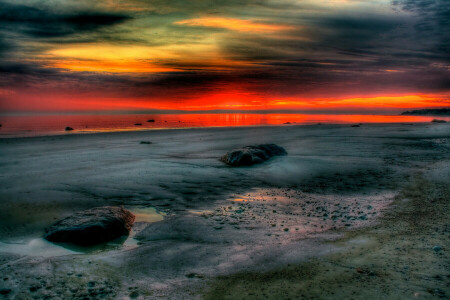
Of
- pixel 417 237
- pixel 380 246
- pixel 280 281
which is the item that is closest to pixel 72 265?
pixel 280 281

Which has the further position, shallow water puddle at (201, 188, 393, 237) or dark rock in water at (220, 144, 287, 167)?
dark rock in water at (220, 144, 287, 167)

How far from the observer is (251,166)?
10727mm

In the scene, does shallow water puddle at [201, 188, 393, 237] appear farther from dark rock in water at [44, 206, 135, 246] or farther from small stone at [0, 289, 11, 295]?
small stone at [0, 289, 11, 295]

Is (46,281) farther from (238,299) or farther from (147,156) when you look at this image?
(147,156)

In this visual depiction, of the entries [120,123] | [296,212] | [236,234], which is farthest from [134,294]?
[120,123]

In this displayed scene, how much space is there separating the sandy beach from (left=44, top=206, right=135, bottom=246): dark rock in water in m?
0.20

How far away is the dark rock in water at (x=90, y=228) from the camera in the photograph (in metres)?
4.98

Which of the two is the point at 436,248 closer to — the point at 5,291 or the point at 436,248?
the point at 436,248

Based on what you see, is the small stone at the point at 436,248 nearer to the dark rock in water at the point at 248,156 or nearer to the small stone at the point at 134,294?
the small stone at the point at 134,294

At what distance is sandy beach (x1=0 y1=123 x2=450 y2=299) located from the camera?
3695 millimetres

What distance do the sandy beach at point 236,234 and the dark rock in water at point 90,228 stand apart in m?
0.20

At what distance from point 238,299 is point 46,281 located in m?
2.22

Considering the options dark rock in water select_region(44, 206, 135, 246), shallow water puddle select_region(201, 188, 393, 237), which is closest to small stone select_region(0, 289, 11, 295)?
dark rock in water select_region(44, 206, 135, 246)

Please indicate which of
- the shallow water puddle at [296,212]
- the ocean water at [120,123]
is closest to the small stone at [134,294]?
the shallow water puddle at [296,212]
